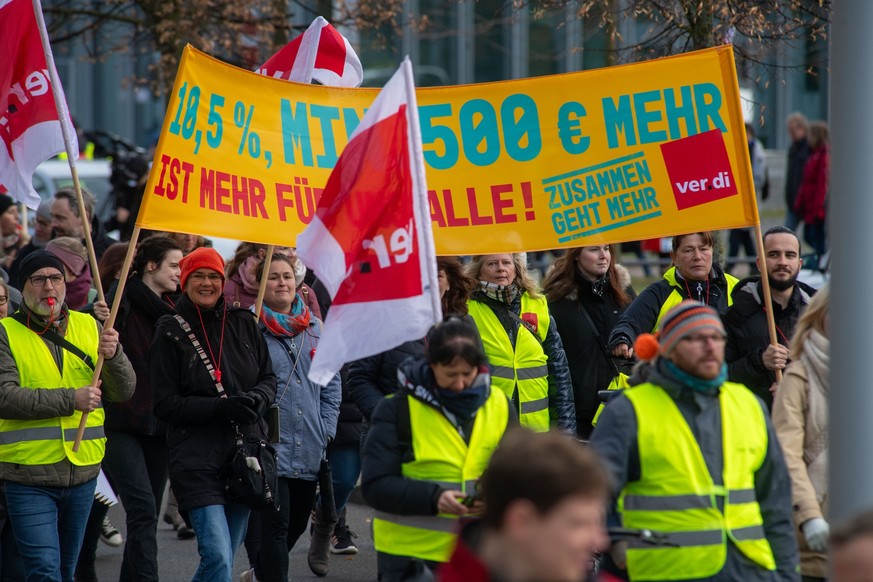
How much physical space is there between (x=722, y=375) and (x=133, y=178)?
11373mm

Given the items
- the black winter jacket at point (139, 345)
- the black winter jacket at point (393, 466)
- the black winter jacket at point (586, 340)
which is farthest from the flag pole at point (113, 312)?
the black winter jacket at point (586, 340)

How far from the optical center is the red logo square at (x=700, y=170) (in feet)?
22.1

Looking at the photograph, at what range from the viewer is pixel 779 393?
5.45 m

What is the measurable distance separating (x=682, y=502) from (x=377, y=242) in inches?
71.9

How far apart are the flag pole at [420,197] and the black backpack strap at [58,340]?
2.16 meters

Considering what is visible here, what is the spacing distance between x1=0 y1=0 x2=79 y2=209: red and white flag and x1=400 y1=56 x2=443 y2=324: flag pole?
8.60 ft

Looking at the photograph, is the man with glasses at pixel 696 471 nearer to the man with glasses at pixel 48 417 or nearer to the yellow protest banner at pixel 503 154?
the yellow protest banner at pixel 503 154

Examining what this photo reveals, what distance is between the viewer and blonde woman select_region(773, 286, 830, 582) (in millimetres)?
5324

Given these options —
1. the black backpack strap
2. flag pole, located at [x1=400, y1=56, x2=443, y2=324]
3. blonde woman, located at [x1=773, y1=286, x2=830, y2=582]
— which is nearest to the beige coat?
blonde woman, located at [x1=773, y1=286, x2=830, y2=582]

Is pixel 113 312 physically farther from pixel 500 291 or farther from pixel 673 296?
pixel 673 296

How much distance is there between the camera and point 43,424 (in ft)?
22.2

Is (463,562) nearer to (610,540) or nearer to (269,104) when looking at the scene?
(610,540)

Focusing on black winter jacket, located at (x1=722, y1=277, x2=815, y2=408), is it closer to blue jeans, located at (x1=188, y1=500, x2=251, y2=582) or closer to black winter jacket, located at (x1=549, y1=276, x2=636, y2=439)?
black winter jacket, located at (x1=549, y1=276, x2=636, y2=439)

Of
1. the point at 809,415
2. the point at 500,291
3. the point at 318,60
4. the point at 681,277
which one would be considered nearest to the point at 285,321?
the point at 500,291
